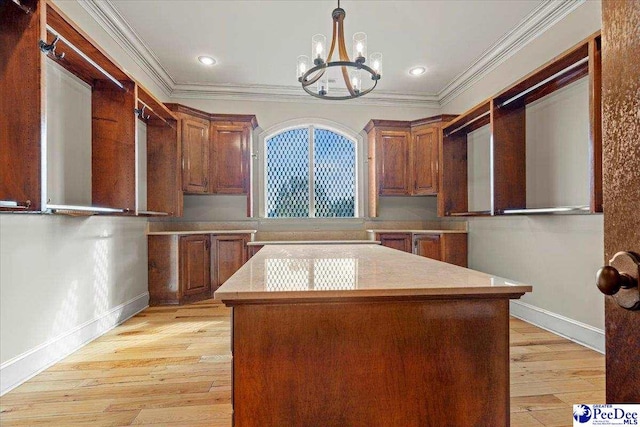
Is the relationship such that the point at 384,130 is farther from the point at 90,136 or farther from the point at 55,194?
the point at 55,194

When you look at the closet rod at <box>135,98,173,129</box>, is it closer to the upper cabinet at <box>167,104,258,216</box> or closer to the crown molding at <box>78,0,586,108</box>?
the upper cabinet at <box>167,104,258,216</box>

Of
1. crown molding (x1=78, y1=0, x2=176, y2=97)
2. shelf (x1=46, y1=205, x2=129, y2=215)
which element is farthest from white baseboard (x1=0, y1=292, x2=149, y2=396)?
crown molding (x1=78, y1=0, x2=176, y2=97)

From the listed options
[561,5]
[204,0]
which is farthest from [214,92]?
[561,5]

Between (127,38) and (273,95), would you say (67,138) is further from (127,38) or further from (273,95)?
(273,95)

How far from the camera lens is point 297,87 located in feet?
15.7

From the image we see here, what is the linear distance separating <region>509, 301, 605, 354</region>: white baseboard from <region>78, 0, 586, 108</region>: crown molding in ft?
8.88

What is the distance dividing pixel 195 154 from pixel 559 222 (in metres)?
4.10

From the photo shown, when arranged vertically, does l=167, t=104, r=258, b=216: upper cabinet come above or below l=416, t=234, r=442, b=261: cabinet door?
above

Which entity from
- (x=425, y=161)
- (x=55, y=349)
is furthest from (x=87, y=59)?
(x=425, y=161)

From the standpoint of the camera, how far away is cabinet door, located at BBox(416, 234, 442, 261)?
423 centimetres

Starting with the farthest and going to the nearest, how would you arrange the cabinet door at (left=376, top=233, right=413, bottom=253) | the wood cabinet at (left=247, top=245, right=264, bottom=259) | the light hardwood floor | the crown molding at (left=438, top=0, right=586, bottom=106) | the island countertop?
the cabinet door at (left=376, top=233, right=413, bottom=253), the wood cabinet at (left=247, top=245, right=264, bottom=259), the crown molding at (left=438, top=0, right=586, bottom=106), the light hardwood floor, the island countertop

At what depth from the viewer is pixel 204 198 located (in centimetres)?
473

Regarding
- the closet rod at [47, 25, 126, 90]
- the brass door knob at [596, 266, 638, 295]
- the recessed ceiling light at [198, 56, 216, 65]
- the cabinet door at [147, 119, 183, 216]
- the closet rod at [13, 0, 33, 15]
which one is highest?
the recessed ceiling light at [198, 56, 216, 65]

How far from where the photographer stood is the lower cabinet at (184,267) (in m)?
3.90
